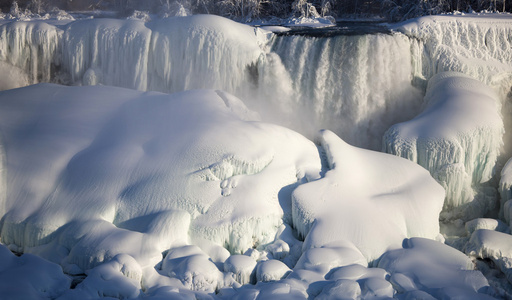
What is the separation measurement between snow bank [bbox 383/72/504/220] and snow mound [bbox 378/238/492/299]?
1465mm

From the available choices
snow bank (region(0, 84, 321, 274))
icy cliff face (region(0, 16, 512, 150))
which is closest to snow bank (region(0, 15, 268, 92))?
icy cliff face (region(0, 16, 512, 150))

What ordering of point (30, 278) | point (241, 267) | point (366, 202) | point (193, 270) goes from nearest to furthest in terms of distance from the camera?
point (30, 278)
point (193, 270)
point (241, 267)
point (366, 202)

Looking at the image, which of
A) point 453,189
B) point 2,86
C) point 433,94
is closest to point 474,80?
point 433,94

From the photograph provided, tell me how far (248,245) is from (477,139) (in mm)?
3377

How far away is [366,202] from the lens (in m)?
5.11

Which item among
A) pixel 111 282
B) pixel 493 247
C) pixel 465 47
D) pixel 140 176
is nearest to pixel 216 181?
pixel 140 176

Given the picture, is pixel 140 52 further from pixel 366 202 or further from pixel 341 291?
pixel 341 291

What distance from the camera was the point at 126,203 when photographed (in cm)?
483

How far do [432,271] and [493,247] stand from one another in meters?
0.90

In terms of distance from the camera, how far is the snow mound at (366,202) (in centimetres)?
477

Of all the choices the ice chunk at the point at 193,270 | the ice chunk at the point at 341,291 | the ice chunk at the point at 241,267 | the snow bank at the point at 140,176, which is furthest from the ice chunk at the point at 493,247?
the ice chunk at the point at 193,270

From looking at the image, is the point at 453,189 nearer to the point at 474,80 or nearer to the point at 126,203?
the point at 474,80

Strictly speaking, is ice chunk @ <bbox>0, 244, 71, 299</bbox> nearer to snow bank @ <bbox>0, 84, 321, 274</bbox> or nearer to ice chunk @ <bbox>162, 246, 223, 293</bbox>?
snow bank @ <bbox>0, 84, 321, 274</bbox>

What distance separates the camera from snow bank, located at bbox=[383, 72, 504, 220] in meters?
6.00
